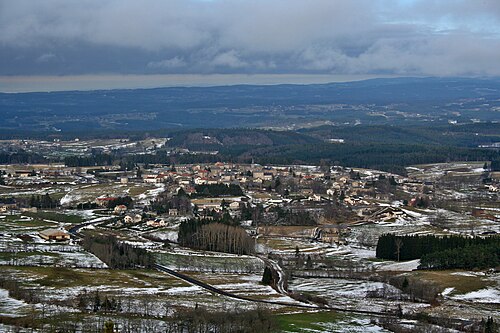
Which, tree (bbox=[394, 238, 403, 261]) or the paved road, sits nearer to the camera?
the paved road

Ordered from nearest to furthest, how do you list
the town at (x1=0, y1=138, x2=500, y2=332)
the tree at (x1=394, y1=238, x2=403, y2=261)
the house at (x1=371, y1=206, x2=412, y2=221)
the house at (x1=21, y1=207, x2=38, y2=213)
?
the town at (x1=0, y1=138, x2=500, y2=332) → the tree at (x1=394, y1=238, x2=403, y2=261) → the house at (x1=371, y1=206, x2=412, y2=221) → the house at (x1=21, y1=207, x2=38, y2=213)

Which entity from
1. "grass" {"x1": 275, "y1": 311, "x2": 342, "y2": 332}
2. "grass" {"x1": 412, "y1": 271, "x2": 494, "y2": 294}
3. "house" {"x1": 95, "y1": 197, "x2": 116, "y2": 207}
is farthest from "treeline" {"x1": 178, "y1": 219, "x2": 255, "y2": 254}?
"grass" {"x1": 275, "y1": 311, "x2": 342, "y2": 332}

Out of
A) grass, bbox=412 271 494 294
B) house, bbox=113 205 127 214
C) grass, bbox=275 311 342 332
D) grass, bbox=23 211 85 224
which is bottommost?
house, bbox=113 205 127 214

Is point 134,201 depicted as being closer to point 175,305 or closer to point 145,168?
point 145,168

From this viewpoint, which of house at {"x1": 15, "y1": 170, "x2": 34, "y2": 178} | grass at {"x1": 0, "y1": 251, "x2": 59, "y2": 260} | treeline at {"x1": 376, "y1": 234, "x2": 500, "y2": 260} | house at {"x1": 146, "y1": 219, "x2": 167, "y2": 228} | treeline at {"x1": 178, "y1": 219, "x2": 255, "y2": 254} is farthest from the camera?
house at {"x1": 15, "y1": 170, "x2": 34, "y2": 178}

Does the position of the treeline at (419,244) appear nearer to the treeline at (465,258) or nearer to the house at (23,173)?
the treeline at (465,258)

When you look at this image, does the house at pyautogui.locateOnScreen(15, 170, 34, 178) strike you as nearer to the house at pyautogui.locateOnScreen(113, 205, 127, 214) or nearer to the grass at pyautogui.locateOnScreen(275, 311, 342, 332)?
the house at pyautogui.locateOnScreen(113, 205, 127, 214)

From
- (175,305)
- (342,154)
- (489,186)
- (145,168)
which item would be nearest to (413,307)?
(175,305)
